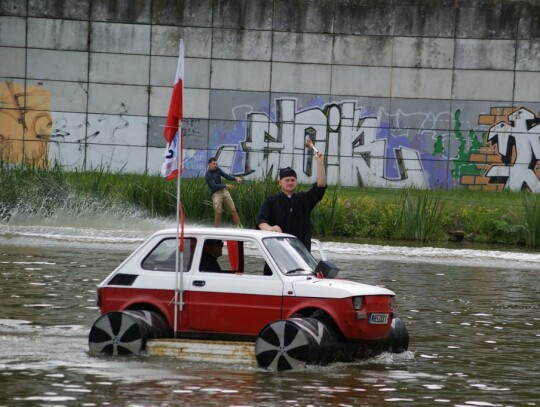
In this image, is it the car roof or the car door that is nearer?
the car door

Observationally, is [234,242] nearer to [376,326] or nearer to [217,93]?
[376,326]

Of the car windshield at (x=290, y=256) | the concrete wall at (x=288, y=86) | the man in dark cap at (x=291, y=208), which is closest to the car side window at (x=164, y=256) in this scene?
the car windshield at (x=290, y=256)

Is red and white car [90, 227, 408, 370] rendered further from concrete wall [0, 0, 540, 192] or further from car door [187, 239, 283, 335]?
concrete wall [0, 0, 540, 192]

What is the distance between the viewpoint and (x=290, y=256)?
13.8 m

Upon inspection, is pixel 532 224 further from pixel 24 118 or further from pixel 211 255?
pixel 211 255

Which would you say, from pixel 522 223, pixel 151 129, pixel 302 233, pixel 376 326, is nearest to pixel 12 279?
pixel 302 233

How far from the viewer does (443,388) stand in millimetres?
12148

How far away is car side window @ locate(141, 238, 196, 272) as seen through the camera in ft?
45.3

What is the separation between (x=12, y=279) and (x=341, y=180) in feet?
71.5

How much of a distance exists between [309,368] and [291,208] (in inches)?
101

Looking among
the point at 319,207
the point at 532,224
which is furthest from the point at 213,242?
the point at 532,224

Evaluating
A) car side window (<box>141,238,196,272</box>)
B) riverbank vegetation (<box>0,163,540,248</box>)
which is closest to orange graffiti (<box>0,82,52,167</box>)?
riverbank vegetation (<box>0,163,540,248</box>)

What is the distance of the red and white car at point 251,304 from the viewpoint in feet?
41.5

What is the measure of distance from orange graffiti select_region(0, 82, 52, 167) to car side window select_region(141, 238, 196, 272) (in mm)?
28110
